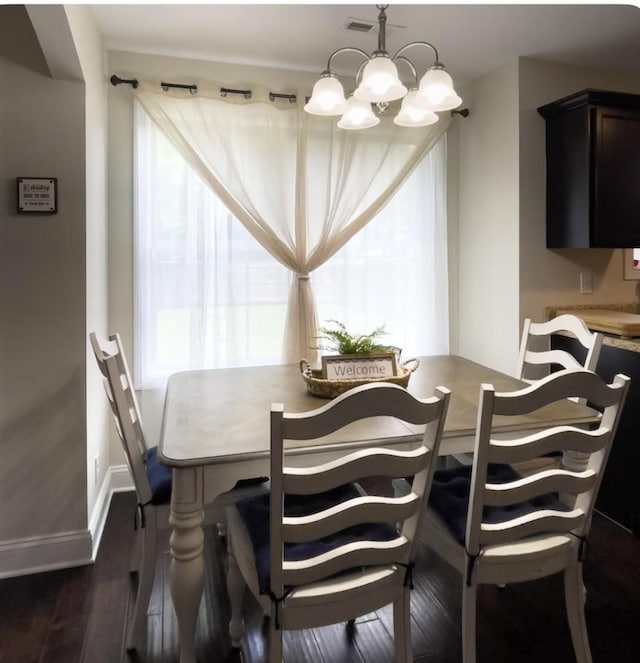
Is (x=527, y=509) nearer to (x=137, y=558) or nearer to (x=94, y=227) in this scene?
(x=137, y=558)

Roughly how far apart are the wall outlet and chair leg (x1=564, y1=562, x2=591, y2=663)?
1.95 meters

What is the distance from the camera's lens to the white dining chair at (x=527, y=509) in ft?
4.19

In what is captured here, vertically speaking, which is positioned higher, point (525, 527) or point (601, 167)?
point (601, 167)

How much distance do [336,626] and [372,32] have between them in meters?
2.64

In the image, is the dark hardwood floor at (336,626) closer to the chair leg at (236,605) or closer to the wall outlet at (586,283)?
the chair leg at (236,605)

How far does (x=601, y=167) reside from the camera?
2.66m

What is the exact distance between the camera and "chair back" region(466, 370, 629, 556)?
4.13ft

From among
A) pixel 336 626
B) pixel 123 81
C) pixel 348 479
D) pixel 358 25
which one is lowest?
pixel 336 626

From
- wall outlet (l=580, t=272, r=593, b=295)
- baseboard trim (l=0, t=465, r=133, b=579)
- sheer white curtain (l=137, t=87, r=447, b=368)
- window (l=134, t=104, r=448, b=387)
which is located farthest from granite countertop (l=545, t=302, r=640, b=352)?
baseboard trim (l=0, t=465, r=133, b=579)

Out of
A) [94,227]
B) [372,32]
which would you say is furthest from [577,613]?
[372,32]

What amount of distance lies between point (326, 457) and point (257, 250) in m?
1.76

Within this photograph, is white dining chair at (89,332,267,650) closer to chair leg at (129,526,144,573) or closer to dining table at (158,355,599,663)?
dining table at (158,355,599,663)

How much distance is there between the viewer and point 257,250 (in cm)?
298

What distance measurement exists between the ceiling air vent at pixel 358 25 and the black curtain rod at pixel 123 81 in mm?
1132
